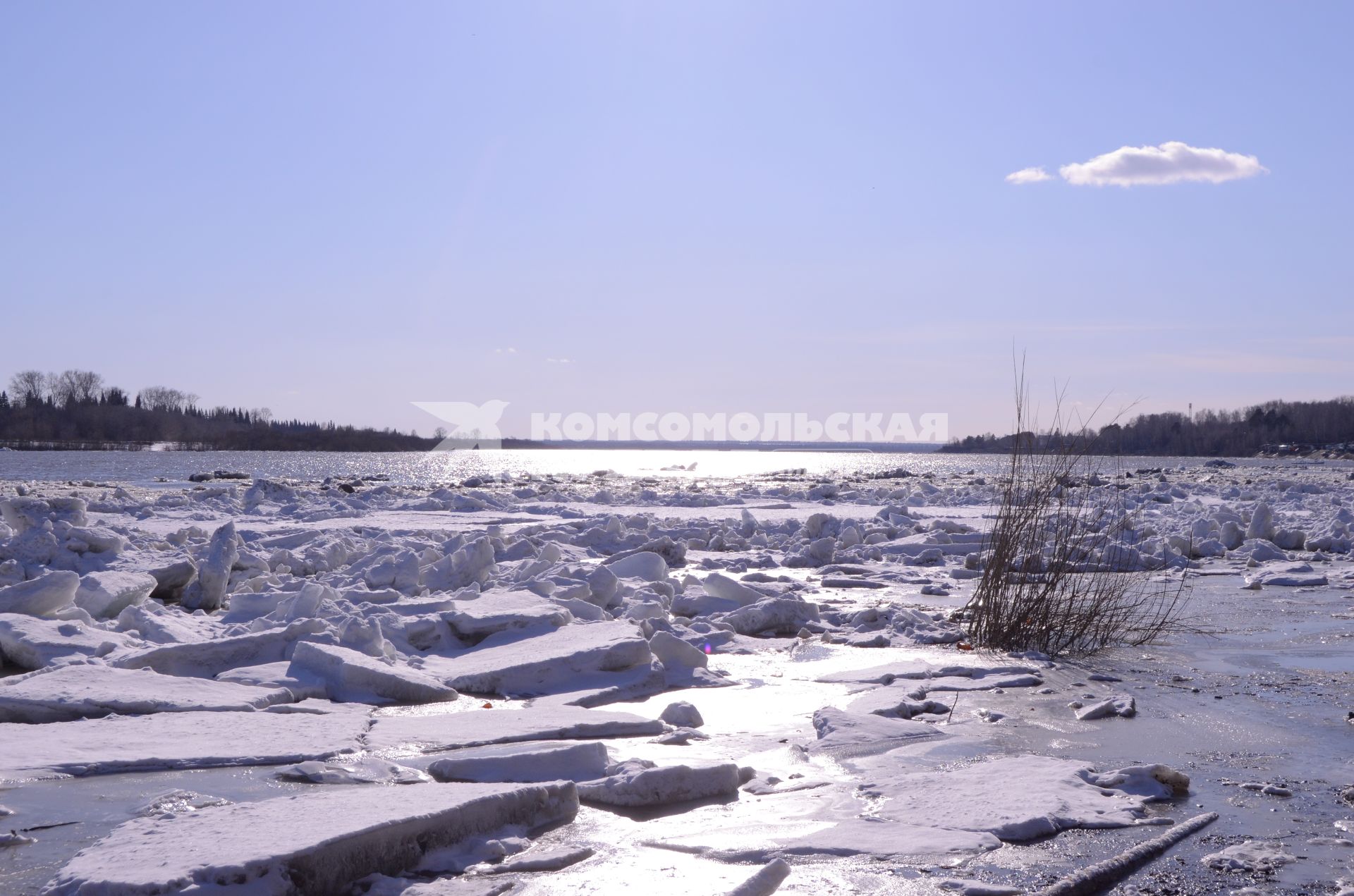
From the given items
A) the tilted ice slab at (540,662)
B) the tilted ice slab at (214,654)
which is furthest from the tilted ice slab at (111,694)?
the tilted ice slab at (540,662)

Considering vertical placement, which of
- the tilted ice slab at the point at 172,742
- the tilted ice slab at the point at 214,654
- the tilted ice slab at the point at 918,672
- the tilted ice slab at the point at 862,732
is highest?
the tilted ice slab at the point at 214,654

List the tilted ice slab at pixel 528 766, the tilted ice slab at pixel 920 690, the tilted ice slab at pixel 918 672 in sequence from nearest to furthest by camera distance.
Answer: the tilted ice slab at pixel 528 766, the tilted ice slab at pixel 920 690, the tilted ice slab at pixel 918 672

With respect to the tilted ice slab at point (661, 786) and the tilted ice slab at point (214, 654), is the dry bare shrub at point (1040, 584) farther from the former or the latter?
the tilted ice slab at point (214, 654)

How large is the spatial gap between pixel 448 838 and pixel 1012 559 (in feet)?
13.5

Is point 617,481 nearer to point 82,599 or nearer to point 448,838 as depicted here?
point 82,599

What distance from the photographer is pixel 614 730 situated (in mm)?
3811

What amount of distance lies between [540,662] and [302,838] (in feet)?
7.47

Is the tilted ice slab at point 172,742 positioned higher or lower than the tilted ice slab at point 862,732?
higher

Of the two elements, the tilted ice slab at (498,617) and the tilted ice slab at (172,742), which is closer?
the tilted ice slab at (172,742)

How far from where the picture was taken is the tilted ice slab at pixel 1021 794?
2.84 metres

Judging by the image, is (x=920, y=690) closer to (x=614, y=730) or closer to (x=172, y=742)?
(x=614, y=730)

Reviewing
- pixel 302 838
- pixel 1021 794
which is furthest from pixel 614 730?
pixel 302 838

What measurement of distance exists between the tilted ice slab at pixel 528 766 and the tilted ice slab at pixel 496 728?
342 mm

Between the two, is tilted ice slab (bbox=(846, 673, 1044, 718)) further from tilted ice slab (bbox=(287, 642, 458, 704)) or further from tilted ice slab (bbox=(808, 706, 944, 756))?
tilted ice slab (bbox=(287, 642, 458, 704))
